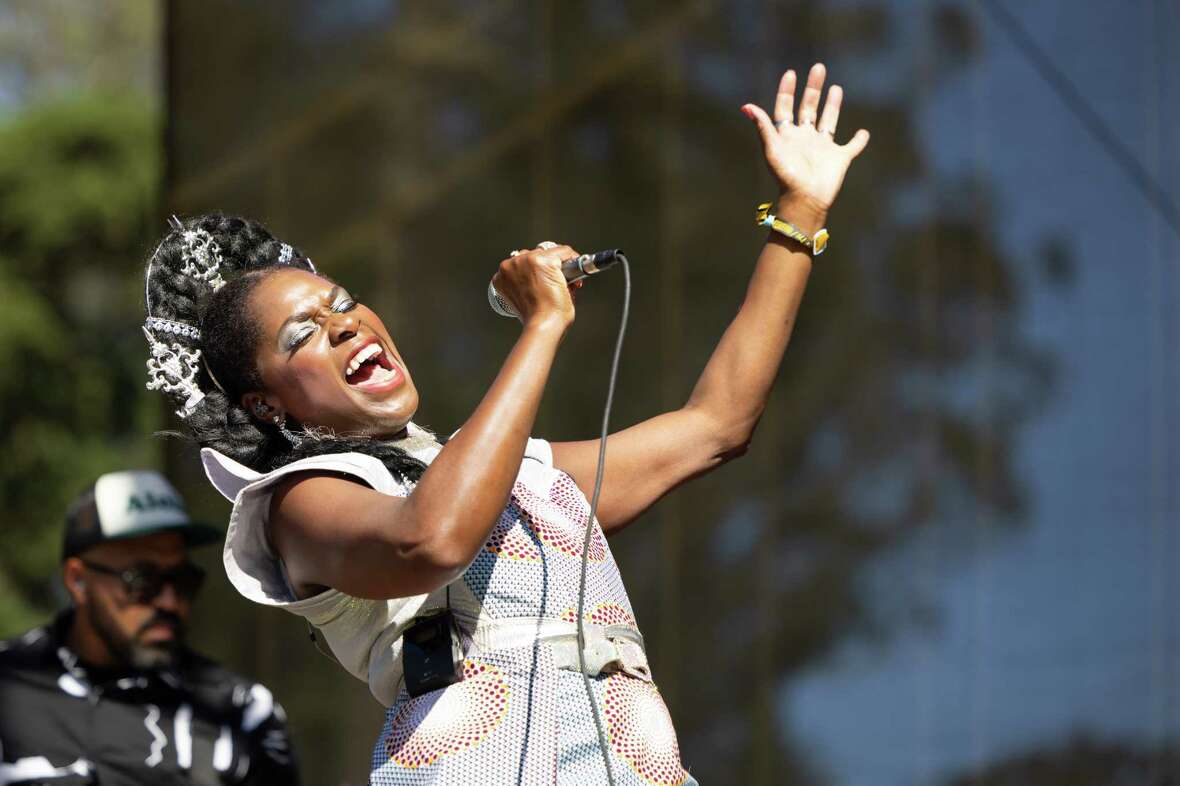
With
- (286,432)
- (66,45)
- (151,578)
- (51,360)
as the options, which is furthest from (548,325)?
(66,45)

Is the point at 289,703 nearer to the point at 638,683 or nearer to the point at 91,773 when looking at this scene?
the point at 91,773

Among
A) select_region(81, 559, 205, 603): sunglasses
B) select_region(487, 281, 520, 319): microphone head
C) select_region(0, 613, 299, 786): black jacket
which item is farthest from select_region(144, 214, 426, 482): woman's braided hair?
select_region(81, 559, 205, 603): sunglasses

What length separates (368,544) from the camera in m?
1.82

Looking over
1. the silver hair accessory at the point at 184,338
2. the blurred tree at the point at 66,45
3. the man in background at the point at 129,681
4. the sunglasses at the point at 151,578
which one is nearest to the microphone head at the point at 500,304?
the silver hair accessory at the point at 184,338

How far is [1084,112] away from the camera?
18.7 ft

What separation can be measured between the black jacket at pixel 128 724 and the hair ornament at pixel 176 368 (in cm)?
179

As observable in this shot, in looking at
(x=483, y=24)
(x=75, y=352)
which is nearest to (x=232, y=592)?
(x=75, y=352)

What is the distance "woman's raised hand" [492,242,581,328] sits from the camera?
1.91m

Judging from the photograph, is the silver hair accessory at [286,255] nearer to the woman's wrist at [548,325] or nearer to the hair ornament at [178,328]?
the hair ornament at [178,328]

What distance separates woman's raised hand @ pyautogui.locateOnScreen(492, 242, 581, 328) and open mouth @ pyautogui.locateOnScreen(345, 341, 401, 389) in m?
0.23

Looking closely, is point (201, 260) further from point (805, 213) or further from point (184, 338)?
point (805, 213)

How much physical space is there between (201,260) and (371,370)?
1.05 ft

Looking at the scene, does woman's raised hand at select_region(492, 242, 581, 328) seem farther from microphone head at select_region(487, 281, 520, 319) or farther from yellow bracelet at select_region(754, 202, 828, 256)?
yellow bracelet at select_region(754, 202, 828, 256)

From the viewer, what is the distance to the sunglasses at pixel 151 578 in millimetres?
4031
